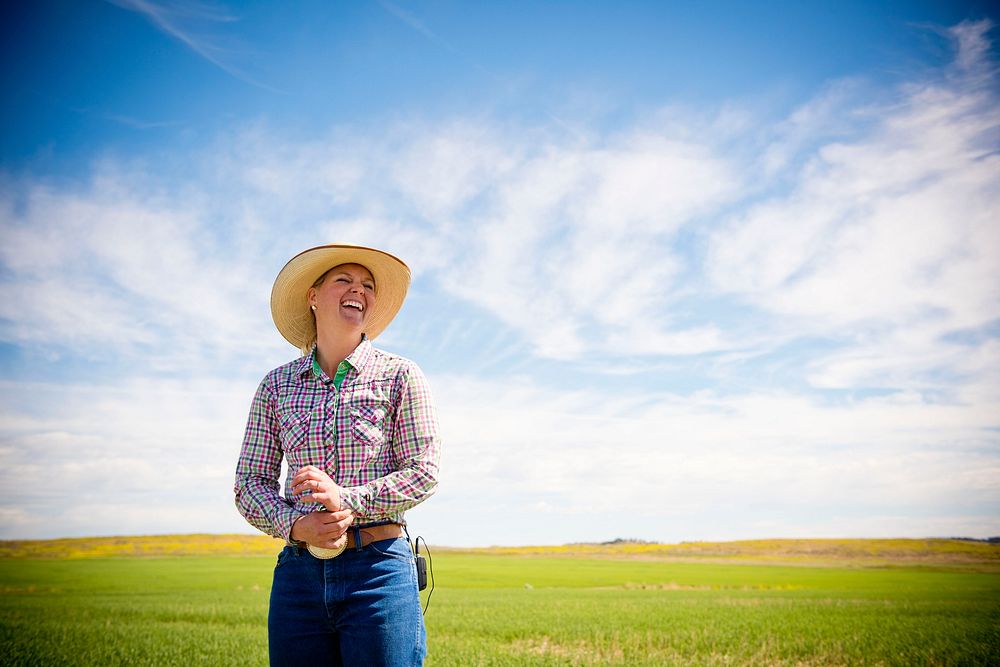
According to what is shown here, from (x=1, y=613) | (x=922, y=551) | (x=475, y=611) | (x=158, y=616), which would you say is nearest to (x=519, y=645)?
(x=475, y=611)

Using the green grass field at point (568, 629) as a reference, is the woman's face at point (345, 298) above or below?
above

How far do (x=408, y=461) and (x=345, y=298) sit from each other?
0.92 meters

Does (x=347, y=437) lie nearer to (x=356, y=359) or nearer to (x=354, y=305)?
(x=356, y=359)

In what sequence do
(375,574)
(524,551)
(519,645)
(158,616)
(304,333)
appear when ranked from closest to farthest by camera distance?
(375,574) → (304,333) → (519,645) → (158,616) → (524,551)

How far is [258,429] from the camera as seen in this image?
305cm

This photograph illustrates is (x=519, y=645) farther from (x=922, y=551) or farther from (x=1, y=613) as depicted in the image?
(x=922, y=551)

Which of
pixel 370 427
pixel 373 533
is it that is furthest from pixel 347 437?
pixel 373 533

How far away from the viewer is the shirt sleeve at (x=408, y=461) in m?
2.58

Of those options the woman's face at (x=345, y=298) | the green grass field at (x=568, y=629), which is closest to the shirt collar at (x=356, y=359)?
the woman's face at (x=345, y=298)

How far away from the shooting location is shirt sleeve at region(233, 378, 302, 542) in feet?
9.30

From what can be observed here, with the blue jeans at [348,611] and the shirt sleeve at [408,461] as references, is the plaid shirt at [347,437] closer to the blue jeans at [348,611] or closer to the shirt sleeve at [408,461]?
the shirt sleeve at [408,461]

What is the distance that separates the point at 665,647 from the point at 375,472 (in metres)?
12.8

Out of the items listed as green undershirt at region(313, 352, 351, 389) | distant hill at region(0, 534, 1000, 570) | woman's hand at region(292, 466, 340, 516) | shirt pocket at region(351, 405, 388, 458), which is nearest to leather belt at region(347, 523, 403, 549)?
woman's hand at region(292, 466, 340, 516)

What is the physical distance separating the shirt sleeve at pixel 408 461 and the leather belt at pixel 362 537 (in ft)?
0.22
